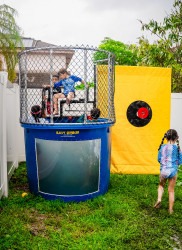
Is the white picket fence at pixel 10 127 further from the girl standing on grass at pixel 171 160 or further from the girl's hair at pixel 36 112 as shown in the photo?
Result: the girl standing on grass at pixel 171 160

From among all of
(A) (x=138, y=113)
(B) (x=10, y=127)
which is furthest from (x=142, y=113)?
(B) (x=10, y=127)

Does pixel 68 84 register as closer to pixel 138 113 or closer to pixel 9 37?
pixel 138 113

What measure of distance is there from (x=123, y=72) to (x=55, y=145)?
2353mm

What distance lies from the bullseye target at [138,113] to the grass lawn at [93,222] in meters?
1.53

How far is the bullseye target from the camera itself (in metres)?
6.04

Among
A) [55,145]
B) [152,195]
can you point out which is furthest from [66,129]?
[152,195]

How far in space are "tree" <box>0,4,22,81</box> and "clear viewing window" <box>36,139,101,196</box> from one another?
9.55m

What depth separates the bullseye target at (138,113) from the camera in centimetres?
604

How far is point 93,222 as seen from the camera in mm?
3697

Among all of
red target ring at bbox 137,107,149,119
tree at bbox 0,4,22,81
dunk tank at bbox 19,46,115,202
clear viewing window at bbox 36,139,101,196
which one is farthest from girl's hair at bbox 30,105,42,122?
tree at bbox 0,4,22,81

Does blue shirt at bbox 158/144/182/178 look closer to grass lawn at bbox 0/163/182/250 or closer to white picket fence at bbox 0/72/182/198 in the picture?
grass lawn at bbox 0/163/182/250

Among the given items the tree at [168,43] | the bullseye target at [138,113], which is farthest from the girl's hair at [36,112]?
the tree at [168,43]

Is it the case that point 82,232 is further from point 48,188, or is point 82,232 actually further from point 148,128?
point 148,128

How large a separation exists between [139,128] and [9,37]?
31.3ft
